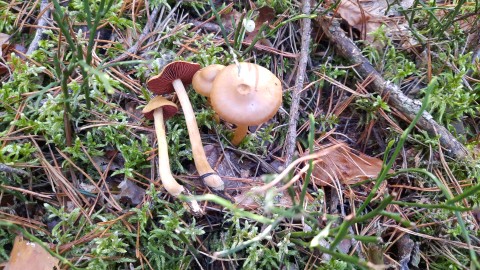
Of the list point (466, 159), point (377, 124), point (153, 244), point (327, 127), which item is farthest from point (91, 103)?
point (466, 159)

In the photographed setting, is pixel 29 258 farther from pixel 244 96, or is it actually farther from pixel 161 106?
pixel 244 96

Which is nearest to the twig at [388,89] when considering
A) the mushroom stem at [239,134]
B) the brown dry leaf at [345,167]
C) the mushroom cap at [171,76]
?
the brown dry leaf at [345,167]

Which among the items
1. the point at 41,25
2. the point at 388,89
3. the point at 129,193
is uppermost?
the point at 41,25

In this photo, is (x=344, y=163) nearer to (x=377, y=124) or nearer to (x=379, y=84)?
(x=377, y=124)

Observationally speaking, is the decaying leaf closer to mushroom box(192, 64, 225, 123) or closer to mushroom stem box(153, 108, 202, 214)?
mushroom stem box(153, 108, 202, 214)

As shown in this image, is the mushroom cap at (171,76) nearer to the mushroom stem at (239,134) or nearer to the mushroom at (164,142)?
the mushroom at (164,142)

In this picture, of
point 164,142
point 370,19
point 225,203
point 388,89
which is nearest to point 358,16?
point 370,19

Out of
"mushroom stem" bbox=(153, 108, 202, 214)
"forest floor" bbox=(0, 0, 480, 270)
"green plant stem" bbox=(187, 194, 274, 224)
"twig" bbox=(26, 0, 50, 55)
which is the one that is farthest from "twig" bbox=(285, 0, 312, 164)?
"twig" bbox=(26, 0, 50, 55)
